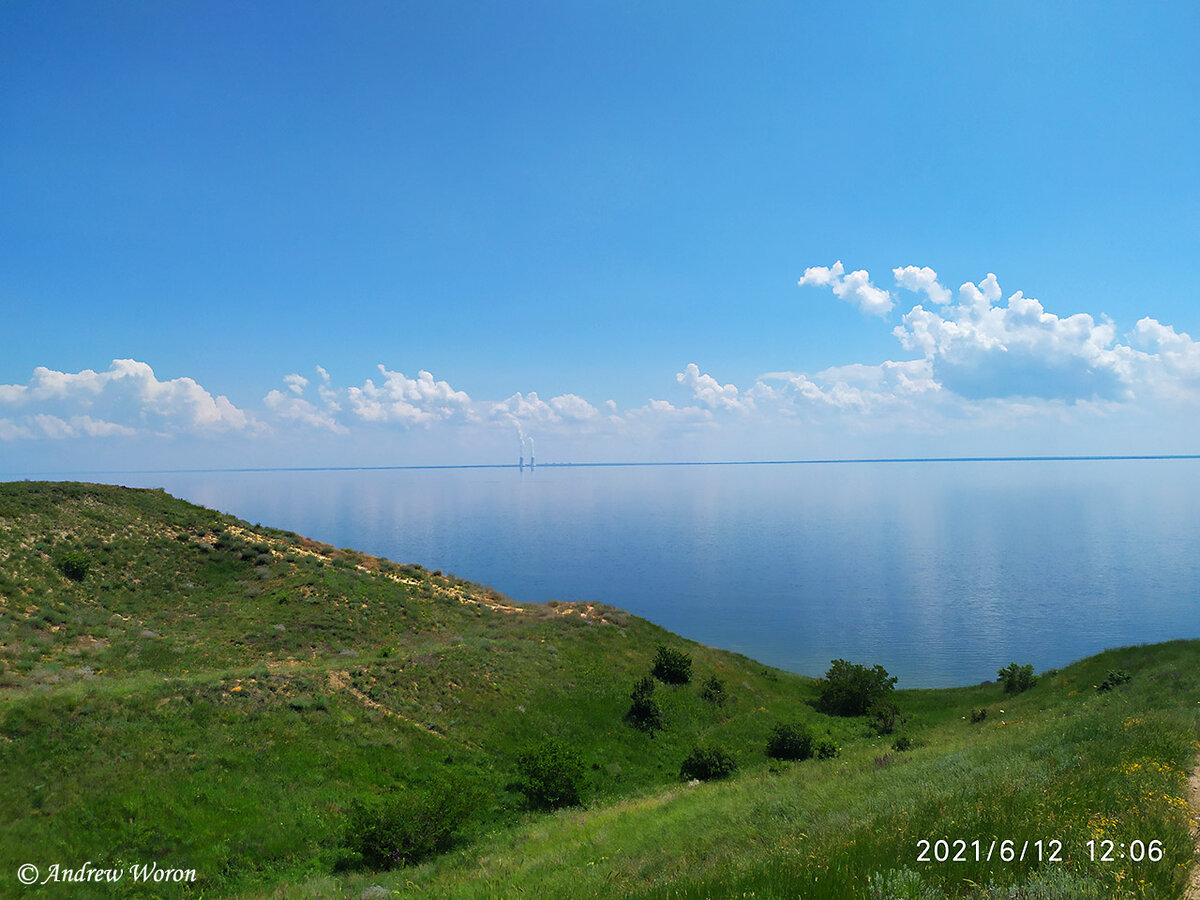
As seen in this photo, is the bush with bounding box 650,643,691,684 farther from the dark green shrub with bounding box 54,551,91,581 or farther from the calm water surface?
the dark green shrub with bounding box 54,551,91,581

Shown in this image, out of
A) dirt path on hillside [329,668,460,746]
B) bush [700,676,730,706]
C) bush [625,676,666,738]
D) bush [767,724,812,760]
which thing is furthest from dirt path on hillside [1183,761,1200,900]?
bush [700,676,730,706]

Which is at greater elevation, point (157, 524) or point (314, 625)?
point (157, 524)

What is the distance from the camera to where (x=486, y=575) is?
12825cm

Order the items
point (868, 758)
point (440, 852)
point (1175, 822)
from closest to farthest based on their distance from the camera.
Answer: point (1175, 822) < point (440, 852) < point (868, 758)

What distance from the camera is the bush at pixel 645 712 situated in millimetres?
37984

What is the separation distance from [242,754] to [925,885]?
2790cm

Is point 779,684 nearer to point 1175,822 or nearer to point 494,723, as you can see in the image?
point 494,723

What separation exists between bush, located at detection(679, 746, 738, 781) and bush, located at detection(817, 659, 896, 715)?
22.4m

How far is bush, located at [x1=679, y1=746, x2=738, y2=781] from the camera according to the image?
1224 inches

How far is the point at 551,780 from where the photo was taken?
26891 millimetres

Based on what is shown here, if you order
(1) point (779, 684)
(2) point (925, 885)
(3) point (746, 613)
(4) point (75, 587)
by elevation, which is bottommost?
(3) point (746, 613)

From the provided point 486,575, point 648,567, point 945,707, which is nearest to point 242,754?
point 945,707

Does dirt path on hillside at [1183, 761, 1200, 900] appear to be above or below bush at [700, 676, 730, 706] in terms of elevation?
above

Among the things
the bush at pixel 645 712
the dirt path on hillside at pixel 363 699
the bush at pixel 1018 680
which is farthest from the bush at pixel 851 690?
the dirt path on hillside at pixel 363 699
